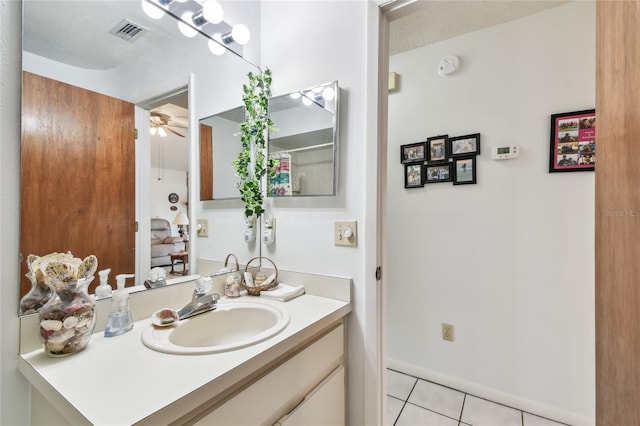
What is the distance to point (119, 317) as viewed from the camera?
86 centimetres

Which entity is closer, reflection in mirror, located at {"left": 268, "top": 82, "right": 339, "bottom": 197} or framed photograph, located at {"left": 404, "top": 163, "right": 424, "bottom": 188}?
reflection in mirror, located at {"left": 268, "top": 82, "right": 339, "bottom": 197}

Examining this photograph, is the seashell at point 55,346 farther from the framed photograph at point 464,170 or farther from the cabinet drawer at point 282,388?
the framed photograph at point 464,170

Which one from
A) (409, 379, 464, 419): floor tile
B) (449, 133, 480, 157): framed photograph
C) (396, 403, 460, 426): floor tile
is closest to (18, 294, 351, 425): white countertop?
(396, 403, 460, 426): floor tile

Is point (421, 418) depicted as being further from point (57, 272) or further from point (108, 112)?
point (108, 112)

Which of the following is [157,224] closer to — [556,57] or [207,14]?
[207,14]

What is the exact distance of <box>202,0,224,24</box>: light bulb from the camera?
118 centimetres

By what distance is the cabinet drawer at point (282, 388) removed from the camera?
692mm

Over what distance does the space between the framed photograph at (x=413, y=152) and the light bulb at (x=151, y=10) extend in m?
1.64

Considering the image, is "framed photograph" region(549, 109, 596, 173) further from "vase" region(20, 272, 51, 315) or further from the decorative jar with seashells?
"vase" region(20, 272, 51, 315)

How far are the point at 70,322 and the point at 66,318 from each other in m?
0.01

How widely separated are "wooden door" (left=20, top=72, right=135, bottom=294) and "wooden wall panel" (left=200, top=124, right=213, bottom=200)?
0.31 metres

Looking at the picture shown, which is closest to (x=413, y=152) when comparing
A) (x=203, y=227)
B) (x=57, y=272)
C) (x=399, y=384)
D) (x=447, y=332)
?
Answer: (x=447, y=332)

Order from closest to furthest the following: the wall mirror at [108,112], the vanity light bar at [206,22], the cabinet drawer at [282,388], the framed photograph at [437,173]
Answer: the cabinet drawer at [282,388] < the wall mirror at [108,112] < the vanity light bar at [206,22] < the framed photograph at [437,173]

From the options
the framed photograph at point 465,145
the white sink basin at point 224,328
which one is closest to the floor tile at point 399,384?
the white sink basin at point 224,328
